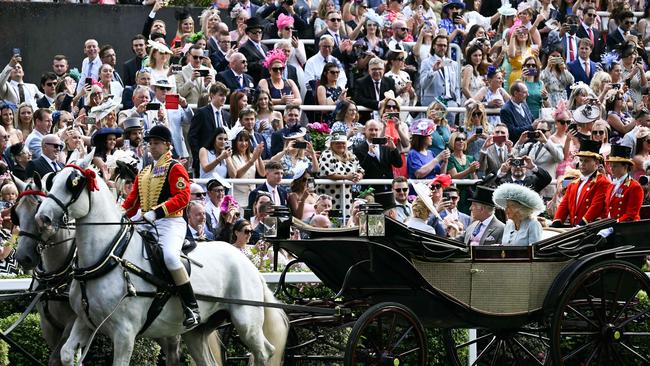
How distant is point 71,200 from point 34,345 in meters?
2.71

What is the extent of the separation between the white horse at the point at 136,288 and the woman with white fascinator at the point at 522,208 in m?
2.38

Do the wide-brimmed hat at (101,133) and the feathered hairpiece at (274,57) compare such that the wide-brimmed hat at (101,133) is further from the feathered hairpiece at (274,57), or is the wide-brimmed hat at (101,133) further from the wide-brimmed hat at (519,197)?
the wide-brimmed hat at (519,197)

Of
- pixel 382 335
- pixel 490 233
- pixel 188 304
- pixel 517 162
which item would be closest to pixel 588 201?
pixel 490 233

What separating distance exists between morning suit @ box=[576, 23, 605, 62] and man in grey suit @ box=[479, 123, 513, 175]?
225 inches

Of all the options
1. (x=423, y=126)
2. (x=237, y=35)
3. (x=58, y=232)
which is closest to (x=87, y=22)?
(x=237, y=35)

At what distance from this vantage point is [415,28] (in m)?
25.3

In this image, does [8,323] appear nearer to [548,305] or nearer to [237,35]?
[548,305]

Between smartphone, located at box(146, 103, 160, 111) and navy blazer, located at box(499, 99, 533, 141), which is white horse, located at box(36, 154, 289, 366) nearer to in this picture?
smartphone, located at box(146, 103, 160, 111)

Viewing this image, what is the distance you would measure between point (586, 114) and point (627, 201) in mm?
7182

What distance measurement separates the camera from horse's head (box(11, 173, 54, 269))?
13.0 meters

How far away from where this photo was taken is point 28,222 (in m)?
13.2

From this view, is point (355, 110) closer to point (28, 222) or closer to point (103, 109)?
point (103, 109)

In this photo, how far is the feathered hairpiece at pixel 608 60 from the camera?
85.7 ft

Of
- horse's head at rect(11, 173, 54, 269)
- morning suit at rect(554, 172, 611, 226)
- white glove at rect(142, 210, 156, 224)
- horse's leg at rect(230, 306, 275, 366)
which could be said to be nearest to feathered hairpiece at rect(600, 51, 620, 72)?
morning suit at rect(554, 172, 611, 226)
